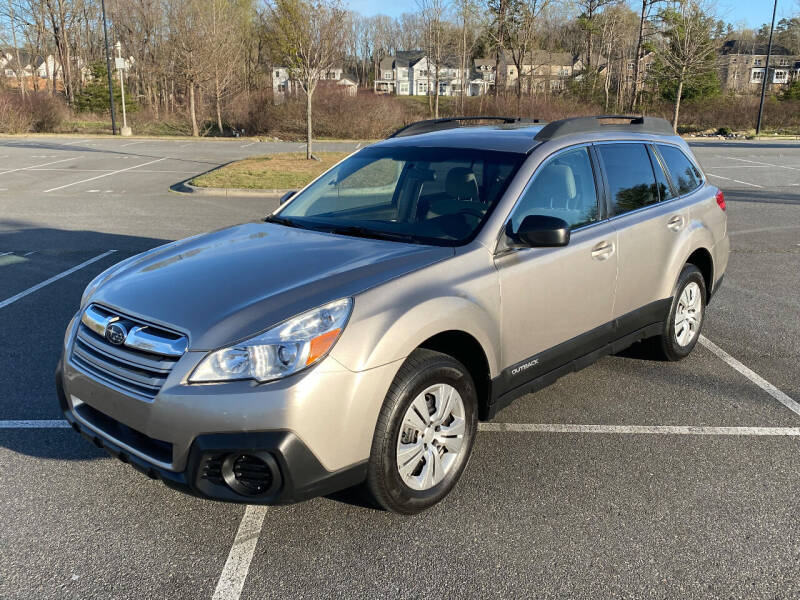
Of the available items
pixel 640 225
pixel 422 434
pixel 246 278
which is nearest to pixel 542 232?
pixel 422 434

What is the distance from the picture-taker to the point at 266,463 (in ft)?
8.85

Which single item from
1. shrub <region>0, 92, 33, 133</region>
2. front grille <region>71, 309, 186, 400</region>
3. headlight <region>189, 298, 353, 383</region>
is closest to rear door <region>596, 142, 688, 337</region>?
headlight <region>189, 298, 353, 383</region>

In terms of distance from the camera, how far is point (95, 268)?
8148 mm

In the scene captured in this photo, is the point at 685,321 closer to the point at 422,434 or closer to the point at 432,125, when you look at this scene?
the point at 432,125

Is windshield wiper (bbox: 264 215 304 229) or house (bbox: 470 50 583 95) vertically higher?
house (bbox: 470 50 583 95)

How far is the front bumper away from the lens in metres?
2.68

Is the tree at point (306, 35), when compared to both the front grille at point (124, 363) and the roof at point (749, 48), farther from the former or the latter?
the roof at point (749, 48)

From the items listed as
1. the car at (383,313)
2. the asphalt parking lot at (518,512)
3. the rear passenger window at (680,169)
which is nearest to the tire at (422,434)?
the car at (383,313)

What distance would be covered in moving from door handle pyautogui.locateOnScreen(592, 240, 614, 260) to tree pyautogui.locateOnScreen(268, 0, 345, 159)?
16958 millimetres

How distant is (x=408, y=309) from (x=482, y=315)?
507 millimetres

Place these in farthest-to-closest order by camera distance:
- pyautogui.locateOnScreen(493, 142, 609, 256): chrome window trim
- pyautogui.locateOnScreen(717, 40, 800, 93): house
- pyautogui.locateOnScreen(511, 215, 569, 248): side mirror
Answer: pyautogui.locateOnScreen(717, 40, 800, 93): house → pyautogui.locateOnScreen(493, 142, 609, 256): chrome window trim → pyautogui.locateOnScreen(511, 215, 569, 248): side mirror

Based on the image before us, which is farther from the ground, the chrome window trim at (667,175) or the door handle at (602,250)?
the chrome window trim at (667,175)

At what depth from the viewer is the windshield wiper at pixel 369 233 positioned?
3.68m

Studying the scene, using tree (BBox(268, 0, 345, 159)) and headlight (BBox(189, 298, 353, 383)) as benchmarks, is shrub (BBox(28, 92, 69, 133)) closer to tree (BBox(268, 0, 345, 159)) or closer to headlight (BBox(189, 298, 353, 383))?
tree (BBox(268, 0, 345, 159))
